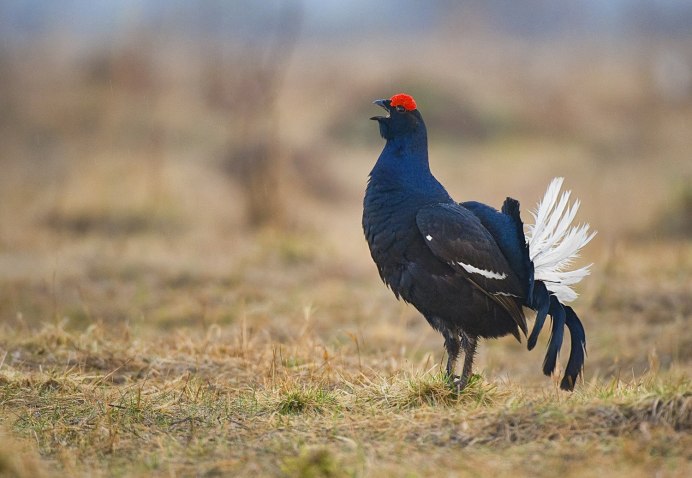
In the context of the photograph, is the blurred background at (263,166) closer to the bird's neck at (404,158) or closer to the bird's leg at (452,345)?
the bird's neck at (404,158)

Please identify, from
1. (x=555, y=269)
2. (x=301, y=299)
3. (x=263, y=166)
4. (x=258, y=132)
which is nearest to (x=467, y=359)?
(x=555, y=269)

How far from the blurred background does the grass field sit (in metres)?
0.05

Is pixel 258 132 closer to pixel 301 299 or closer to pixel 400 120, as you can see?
pixel 301 299

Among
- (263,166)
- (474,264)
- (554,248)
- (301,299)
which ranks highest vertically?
(554,248)

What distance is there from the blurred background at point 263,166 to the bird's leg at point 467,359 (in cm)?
222

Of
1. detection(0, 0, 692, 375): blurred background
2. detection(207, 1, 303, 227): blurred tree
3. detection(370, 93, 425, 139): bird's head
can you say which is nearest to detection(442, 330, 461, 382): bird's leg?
detection(370, 93, 425, 139): bird's head

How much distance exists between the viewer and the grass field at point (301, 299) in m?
3.69

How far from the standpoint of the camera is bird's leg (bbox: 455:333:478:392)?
15.0 feet

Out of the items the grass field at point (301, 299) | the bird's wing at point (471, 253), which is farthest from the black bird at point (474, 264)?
the grass field at point (301, 299)

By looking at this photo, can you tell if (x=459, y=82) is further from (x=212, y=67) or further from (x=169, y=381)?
(x=169, y=381)

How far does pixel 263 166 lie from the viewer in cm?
1193

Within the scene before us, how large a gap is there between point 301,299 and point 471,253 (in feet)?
12.0

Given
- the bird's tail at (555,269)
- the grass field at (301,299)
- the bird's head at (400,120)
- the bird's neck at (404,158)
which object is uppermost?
the bird's head at (400,120)

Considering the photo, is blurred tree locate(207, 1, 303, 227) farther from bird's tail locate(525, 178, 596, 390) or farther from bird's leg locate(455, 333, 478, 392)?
bird's tail locate(525, 178, 596, 390)
